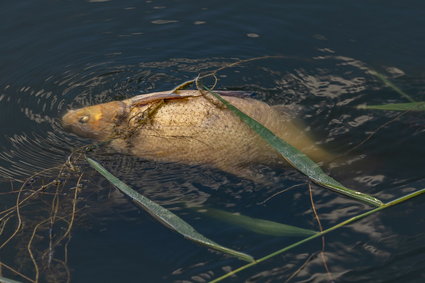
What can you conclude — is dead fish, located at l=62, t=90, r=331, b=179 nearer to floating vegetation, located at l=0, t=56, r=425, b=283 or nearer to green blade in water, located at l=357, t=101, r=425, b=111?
floating vegetation, located at l=0, t=56, r=425, b=283

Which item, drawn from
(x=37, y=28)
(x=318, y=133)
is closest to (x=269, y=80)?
(x=318, y=133)

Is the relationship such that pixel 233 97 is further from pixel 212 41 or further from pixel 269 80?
pixel 212 41

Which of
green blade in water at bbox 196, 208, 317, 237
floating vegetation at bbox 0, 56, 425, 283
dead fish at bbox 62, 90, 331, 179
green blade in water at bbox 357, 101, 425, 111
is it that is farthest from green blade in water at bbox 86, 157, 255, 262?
green blade in water at bbox 357, 101, 425, 111

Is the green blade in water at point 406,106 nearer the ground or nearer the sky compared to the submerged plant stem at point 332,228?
nearer the sky

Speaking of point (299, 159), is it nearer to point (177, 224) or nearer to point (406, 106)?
point (177, 224)

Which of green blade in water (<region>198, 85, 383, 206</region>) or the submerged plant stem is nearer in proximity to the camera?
the submerged plant stem

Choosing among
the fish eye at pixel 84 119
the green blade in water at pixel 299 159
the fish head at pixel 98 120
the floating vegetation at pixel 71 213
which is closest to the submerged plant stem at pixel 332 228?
the floating vegetation at pixel 71 213

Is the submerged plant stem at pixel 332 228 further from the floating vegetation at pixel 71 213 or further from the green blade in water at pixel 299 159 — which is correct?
the green blade in water at pixel 299 159
